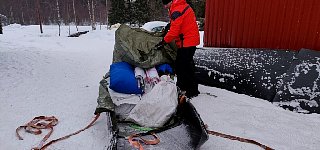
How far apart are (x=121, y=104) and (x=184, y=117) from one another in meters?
0.69

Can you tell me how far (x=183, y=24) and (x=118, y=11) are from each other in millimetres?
17472

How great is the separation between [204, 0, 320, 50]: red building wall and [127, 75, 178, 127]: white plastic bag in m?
2.58

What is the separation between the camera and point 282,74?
3652mm

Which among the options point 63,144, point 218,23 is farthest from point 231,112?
point 218,23

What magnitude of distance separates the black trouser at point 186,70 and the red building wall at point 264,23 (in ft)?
5.11

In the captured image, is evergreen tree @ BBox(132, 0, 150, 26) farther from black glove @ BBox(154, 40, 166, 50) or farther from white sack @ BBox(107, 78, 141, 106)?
white sack @ BBox(107, 78, 141, 106)

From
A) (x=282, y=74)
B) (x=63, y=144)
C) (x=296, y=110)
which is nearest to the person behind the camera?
(x=63, y=144)

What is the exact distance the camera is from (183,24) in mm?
3537

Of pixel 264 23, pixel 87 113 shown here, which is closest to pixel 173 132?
pixel 87 113

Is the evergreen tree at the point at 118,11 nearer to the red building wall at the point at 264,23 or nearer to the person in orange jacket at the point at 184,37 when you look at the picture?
the red building wall at the point at 264,23

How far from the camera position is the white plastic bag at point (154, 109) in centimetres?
261

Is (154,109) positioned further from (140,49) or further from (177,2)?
Answer: (177,2)

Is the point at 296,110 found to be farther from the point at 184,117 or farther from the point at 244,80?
the point at 184,117

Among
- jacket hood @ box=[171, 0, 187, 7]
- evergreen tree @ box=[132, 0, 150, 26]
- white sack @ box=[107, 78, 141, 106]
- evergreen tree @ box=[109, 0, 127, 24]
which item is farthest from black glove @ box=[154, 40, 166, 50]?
evergreen tree @ box=[109, 0, 127, 24]
